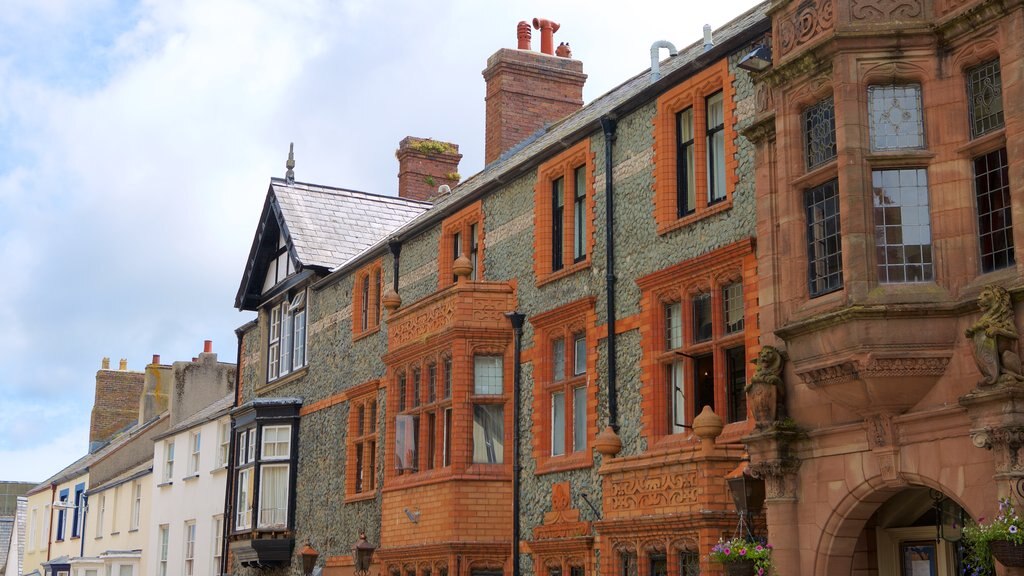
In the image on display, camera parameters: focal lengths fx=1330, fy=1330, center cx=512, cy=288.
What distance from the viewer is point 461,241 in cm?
2427

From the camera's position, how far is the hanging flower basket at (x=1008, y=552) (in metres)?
11.2

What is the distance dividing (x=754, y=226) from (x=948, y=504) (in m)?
4.24

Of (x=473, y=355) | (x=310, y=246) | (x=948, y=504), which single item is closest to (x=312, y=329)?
(x=310, y=246)

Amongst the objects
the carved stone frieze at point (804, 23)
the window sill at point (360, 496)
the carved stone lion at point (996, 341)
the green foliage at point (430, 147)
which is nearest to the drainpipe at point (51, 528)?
the green foliage at point (430, 147)

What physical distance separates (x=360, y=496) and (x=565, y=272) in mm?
8052

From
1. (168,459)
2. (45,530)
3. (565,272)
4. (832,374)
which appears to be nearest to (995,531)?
(832,374)

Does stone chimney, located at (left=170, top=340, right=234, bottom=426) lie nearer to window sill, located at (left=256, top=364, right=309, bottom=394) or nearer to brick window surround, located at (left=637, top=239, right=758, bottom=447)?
window sill, located at (left=256, top=364, right=309, bottom=394)

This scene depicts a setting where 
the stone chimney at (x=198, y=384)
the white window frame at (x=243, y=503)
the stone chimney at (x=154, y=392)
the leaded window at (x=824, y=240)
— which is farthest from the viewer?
the stone chimney at (x=154, y=392)

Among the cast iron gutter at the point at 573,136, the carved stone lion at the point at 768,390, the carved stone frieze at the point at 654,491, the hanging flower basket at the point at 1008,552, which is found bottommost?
the hanging flower basket at the point at 1008,552

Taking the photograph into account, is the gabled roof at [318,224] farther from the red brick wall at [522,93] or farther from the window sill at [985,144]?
the window sill at [985,144]

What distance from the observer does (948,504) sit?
14000 mm

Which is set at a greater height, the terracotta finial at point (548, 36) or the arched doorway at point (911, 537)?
the terracotta finial at point (548, 36)

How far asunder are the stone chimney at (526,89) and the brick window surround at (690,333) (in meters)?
12.6

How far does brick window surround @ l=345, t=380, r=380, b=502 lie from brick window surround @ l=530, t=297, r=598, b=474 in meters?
6.01
